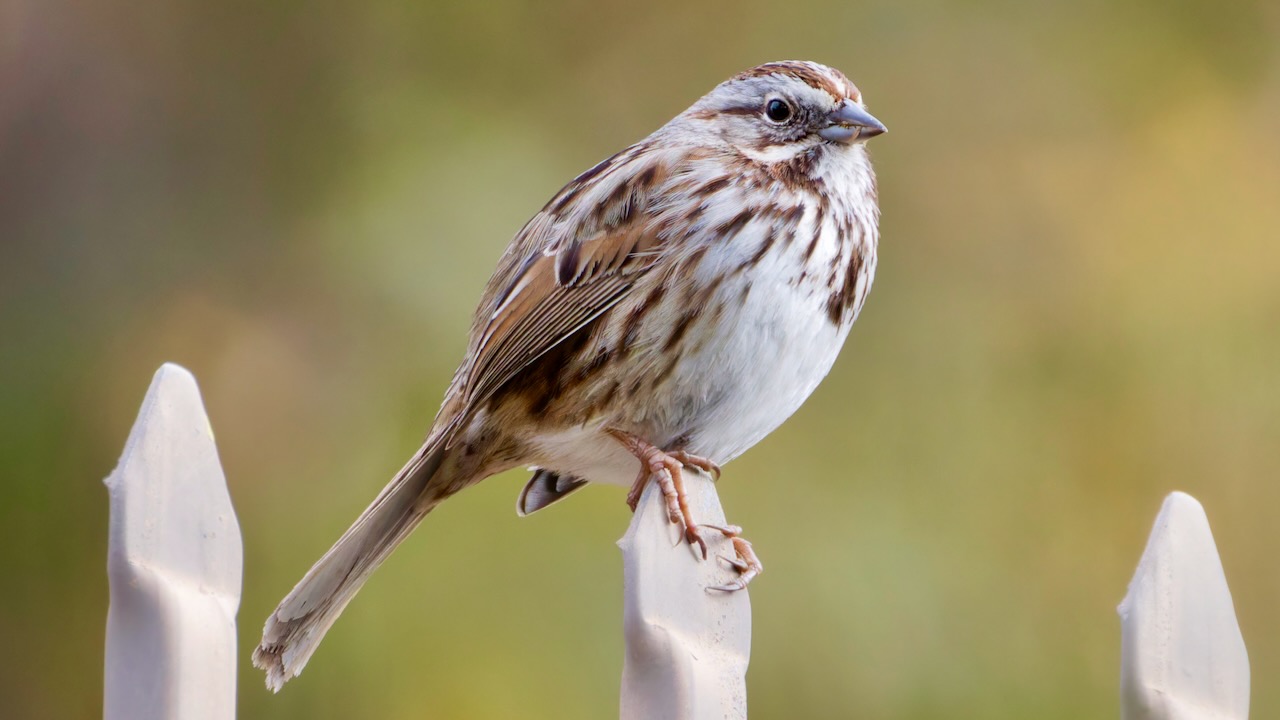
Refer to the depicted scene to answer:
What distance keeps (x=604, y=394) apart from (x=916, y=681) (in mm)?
1838

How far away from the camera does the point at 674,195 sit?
105 inches

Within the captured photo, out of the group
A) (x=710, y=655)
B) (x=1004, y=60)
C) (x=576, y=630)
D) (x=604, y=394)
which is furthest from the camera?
(x=1004, y=60)

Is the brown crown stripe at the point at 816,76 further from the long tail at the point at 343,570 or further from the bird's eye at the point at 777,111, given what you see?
the long tail at the point at 343,570

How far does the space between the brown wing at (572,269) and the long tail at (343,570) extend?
5.9 inches

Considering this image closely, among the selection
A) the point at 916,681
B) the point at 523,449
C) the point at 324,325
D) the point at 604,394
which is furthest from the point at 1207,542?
the point at 324,325

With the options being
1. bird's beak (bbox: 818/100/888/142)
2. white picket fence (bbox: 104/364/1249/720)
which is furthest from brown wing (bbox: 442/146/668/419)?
white picket fence (bbox: 104/364/1249/720)

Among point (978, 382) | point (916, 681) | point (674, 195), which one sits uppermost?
point (674, 195)

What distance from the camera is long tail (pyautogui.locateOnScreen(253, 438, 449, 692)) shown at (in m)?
2.22

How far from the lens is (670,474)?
7.03ft

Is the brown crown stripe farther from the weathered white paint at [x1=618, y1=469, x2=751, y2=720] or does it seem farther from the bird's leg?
the weathered white paint at [x1=618, y1=469, x2=751, y2=720]

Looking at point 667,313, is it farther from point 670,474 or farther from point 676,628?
point 676,628

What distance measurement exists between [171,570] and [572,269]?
3.85 feet

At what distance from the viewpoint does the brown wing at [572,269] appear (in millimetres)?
2650

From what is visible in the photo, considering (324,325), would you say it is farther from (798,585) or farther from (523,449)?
(523,449)
